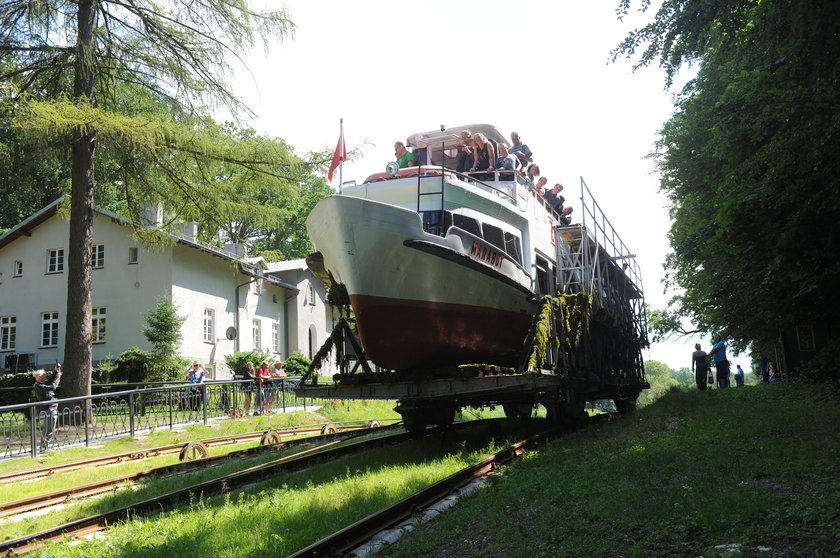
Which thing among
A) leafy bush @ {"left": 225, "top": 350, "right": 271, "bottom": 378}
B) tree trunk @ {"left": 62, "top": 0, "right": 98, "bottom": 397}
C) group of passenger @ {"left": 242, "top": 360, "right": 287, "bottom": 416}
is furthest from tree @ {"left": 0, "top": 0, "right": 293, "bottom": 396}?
leafy bush @ {"left": 225, "top": 350, "right": 271, "bottom": 378}

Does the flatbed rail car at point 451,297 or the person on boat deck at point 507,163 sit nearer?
the flatbed rail car at point 451,297

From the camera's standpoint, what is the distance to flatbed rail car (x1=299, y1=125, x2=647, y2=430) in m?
8.98

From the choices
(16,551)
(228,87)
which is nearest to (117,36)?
(228,87)

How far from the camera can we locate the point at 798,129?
21.3ft

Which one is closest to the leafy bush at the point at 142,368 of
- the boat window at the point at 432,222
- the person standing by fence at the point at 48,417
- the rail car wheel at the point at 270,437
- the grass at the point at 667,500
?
the person standing by fence at the point at 48,417

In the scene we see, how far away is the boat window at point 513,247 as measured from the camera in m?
11.2

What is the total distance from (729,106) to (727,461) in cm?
384

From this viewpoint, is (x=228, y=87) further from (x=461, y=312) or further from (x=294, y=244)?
(x=294, y=244)

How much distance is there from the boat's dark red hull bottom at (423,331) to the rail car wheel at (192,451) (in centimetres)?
422

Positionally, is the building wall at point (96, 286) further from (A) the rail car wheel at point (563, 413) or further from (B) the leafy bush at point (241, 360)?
(A) the rail car wheel at point (563, 413)

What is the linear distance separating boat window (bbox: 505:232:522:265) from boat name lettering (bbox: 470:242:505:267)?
825mm

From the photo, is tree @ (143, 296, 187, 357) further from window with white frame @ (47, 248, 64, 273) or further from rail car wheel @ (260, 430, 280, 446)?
rail car wheel @ (260, 430, 280, 446)

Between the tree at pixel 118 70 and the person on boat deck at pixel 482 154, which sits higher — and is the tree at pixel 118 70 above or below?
above

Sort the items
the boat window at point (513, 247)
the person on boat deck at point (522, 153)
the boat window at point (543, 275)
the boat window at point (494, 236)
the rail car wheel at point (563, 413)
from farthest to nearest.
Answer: the person on boat deck at point (522, 153) < the boat window at point (543, 275) < the rail car wheel at point (563, 413) < the boat window at point (513, 247) < the boat window at point (494, 236)
